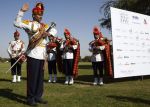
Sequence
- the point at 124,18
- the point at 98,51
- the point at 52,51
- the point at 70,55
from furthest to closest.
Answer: the point at 52,51
the point at 70,55
the point at 124,18
the point at 98,51

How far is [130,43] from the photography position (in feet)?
39.8

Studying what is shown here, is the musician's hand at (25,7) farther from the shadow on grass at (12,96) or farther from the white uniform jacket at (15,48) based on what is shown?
the white uniform jacket at (15,48)

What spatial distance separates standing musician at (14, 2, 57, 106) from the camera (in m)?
7.59

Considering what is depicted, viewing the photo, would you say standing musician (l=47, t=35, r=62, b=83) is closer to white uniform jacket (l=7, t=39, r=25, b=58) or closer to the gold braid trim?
white uniform jacket (l=7, t=39, r=25, b=58)

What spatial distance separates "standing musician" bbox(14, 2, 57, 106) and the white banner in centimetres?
404

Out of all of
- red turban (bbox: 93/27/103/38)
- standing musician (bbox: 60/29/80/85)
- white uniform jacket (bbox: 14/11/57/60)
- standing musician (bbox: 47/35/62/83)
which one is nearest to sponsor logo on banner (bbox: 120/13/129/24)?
red turban (bbox: 93/27/103/38)

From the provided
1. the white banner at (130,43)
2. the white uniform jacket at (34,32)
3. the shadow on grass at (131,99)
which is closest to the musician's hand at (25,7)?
the white uniform jacket at (34,32)

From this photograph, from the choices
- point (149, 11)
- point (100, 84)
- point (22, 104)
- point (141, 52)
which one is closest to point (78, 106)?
point (22, 104)

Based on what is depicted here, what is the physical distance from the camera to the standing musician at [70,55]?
12203 millimetres

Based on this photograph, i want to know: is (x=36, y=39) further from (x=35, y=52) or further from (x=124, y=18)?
(x=124, y=18)

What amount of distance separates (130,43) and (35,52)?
213 inches

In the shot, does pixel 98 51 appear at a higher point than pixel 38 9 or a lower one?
lower

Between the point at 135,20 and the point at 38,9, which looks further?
the point at 135,20

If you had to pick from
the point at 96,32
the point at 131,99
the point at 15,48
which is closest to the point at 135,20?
the point at 96,32
